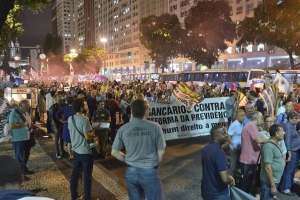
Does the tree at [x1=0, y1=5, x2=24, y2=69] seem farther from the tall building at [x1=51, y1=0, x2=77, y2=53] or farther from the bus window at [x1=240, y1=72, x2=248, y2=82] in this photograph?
the tall building at [x1=51, y1=0, x2=77, y2=53]

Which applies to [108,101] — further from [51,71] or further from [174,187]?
[51,71]

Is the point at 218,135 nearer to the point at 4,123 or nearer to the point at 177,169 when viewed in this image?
the point at 177,169

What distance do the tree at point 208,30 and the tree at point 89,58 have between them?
123 ft

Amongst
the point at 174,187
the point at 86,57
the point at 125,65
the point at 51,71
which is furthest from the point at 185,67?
the point at 174,187

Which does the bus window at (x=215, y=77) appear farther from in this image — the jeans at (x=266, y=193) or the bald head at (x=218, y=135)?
the bald head at (x=218, y=135)

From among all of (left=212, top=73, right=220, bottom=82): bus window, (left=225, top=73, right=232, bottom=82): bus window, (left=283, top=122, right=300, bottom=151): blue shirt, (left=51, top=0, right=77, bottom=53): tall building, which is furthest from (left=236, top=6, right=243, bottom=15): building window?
(left=51, top=0, right=77, bottom=53): tall building

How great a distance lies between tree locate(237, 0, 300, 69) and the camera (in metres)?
21.3

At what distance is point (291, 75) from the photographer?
28953 mm

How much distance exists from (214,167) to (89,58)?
76.5 metres

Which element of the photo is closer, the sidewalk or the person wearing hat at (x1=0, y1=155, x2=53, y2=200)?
the person wearing hat at (x1=0, y1=155, x2=53, y2=200)

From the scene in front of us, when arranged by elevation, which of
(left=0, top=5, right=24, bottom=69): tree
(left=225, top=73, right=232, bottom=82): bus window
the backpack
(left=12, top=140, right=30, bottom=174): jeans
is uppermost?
(left=0, top=5, right=24, bottom=69): tree

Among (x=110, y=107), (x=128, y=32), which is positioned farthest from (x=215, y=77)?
(x=128, y=32)

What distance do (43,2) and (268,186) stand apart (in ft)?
37.8

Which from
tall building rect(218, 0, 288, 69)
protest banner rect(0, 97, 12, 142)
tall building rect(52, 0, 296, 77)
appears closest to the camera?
protest banner rect(0, 97, 12, 142)
